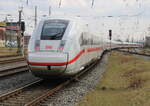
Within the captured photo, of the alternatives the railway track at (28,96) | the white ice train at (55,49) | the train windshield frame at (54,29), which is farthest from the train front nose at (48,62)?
the train windshield frame at (54,29)

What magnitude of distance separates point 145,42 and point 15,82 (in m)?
130

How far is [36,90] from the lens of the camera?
10758mm

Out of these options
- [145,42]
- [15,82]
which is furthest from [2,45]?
[145,42]

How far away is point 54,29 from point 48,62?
73.6 inches

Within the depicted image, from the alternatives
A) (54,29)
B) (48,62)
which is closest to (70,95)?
(48,62)

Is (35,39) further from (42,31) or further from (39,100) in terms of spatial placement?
(39,100)

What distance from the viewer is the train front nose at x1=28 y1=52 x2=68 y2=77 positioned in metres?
10.4

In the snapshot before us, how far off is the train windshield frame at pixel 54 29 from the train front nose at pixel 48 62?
3.22ft

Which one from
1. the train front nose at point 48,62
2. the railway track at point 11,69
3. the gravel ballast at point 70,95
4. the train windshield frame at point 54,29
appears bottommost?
the gravel ballast at point 70,95

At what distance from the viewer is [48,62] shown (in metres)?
10.4

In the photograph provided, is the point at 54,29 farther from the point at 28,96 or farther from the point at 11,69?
the point at 11,69

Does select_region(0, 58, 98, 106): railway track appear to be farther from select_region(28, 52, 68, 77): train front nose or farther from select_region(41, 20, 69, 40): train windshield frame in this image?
select_region(41, 20, 69, 40): train windshield frame

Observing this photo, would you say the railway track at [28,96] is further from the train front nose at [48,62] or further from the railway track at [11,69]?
the railway track at [11,69]

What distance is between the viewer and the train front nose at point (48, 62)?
10.4 metres
